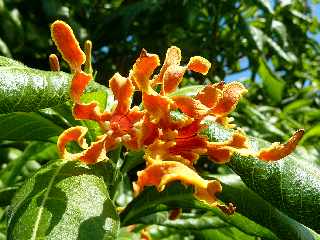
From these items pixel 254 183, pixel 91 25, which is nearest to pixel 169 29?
pixel 91 25

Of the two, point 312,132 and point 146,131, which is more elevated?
point 146,131

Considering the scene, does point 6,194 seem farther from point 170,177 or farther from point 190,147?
point 170,177

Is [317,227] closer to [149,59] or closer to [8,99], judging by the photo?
Answer: [149,59]

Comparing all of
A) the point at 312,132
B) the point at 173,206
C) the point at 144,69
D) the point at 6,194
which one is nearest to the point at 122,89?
the point at 144,69

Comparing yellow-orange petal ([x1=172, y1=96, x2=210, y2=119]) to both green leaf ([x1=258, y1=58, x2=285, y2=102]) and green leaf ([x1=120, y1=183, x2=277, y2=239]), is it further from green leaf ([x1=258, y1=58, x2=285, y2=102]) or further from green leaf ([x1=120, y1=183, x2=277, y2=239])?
green leaf ([x1=258, y1=58, x2=285, y2=102])

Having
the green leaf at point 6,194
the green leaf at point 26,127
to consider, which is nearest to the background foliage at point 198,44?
the green leaf at point 6,194

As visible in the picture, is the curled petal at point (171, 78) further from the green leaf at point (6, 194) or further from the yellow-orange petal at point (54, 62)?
the green leaf at point (6, 194)
